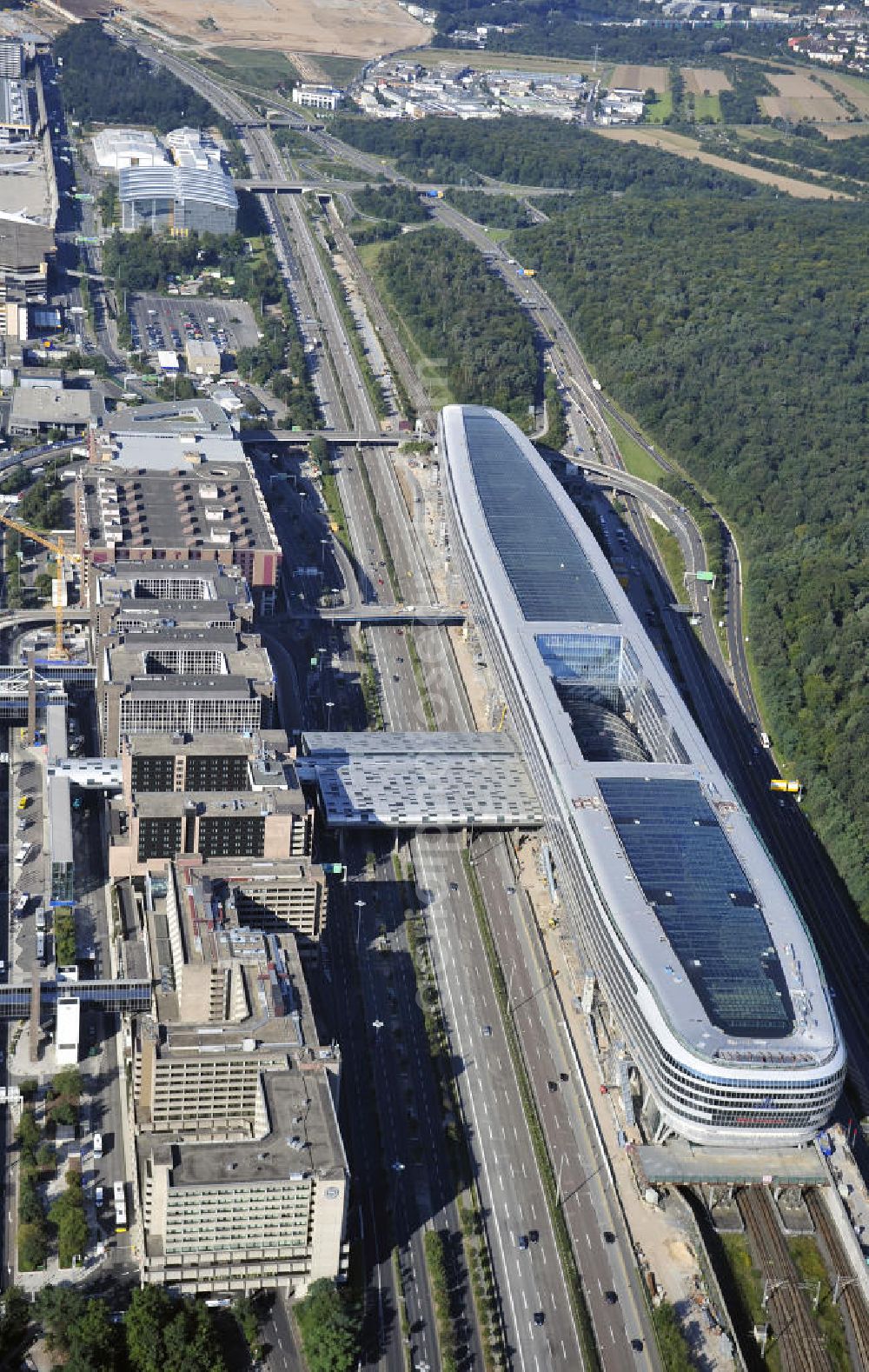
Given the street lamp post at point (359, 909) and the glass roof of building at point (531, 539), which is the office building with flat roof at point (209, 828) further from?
Result: the glass roof of building at point (531, 539)

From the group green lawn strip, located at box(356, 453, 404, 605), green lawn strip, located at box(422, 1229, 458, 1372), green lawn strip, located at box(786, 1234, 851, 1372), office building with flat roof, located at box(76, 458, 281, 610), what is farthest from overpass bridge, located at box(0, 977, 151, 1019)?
green lawn strip, located at box(356, 453, 404, 605)

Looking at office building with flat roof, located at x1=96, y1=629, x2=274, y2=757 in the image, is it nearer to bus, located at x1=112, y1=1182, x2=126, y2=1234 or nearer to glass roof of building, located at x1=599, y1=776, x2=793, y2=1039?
glass roof of building, located at x1=599, y1=776, x2=793, y2=1039

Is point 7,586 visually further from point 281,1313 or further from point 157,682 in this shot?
point 281,1313

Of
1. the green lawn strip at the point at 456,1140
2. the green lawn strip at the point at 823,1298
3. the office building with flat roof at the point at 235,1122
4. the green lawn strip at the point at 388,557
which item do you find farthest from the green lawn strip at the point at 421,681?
the green lawn strip at the point at 823,1298

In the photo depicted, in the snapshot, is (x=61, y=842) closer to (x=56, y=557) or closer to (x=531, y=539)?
(x=56, y=557)

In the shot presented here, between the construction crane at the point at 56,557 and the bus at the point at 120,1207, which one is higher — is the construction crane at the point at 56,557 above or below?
below

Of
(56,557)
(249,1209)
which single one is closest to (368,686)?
(56,557)
